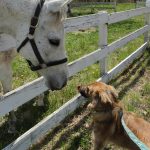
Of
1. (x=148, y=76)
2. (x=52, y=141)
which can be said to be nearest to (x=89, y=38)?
(x=148, y=76)

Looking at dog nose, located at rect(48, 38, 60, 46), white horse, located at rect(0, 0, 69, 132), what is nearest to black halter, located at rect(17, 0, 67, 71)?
white horse, located at rect(0, 0, 69, 132)

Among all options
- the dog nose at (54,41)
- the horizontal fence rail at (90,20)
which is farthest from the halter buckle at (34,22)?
the horizontal fence rail at (90,20)

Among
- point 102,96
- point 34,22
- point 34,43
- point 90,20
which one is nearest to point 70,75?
point 90,20

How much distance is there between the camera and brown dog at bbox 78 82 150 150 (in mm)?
4070

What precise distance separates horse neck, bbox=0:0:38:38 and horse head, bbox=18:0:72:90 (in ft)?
0.16

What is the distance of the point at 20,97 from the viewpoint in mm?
3920

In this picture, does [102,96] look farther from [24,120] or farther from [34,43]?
[24,120]

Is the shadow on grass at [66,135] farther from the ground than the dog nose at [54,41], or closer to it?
closer to it

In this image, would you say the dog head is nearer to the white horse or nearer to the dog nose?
the white horse

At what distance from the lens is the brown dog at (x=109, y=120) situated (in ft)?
13.4

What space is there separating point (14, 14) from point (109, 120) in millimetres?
1503

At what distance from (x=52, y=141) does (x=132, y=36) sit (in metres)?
4.13

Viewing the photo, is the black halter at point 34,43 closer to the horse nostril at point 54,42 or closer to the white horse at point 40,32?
the white horse at point 40,32

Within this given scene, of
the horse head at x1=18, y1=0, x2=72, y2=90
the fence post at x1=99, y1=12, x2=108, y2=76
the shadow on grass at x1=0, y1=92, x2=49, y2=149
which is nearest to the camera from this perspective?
the horse head at x1=18, y1=0, x2=72, y2=90
